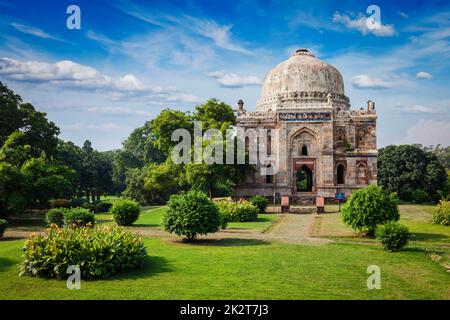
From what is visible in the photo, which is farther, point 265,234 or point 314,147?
point 314,147

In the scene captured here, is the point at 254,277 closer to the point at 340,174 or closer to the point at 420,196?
the point at 340,174

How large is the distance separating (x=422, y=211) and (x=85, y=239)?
80.2ft

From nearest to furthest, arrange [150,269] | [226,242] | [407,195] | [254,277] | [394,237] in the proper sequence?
[254,277], [150,269], [394,237], [226,242], [407,195]

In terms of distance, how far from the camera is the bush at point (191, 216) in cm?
1523

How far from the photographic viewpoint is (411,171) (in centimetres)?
3925

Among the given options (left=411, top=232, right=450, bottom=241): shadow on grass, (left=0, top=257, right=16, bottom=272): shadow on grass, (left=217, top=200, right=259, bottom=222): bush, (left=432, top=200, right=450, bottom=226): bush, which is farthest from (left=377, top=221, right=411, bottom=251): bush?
(left=0, top=257, right=16, bottom=272): shadow on grass

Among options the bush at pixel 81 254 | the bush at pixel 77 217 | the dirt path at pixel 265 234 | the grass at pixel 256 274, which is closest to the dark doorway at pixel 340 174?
the dirt path at pixel 265 234

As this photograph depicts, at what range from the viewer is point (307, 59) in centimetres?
4000

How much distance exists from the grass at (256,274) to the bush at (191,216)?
53 centimetres

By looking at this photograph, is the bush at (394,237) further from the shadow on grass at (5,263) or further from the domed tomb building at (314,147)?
the domed tomb building at (314,147)

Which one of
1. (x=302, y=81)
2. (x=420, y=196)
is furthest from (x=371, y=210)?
(x=302, y=81)

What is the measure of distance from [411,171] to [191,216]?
99.4 feet

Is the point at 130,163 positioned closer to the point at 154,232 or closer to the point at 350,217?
the point at 154,232

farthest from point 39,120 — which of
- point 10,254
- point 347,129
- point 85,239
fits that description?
point 347,129
